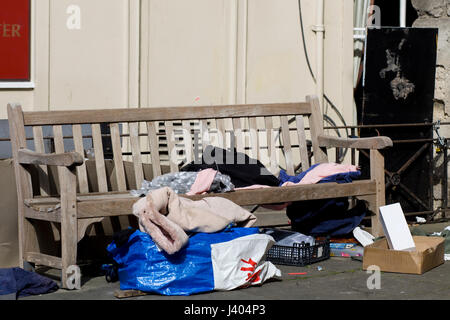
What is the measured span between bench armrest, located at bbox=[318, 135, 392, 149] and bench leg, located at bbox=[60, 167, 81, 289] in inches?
96.3

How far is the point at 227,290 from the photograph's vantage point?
4.83 meters

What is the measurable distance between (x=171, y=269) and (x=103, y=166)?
4.29 ft

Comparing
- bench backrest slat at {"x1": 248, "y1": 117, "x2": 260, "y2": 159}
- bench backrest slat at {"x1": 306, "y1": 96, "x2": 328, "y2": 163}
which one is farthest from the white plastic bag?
bench backrest slat at {"x1": 306, "y1": 96, "x2": 328, "y2": 163}

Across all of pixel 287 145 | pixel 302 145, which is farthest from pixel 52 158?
pixel 302 145

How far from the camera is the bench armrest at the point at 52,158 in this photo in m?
4.75

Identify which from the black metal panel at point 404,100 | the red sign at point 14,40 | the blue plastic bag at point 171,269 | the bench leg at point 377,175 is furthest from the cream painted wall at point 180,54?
the blue plastic bag at point 171,269

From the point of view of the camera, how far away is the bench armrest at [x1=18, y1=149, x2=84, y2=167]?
475 centimetres

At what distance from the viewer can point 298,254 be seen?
5613mm

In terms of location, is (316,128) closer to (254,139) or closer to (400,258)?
(254,139)

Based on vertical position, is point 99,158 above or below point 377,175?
above

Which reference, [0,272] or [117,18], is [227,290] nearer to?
[0,272]

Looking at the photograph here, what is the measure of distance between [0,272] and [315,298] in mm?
1908

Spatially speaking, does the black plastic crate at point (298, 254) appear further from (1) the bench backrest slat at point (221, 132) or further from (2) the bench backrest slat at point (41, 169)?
(2) the bench backrest slat at point (41, 169)

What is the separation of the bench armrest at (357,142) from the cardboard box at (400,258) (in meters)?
0.87
